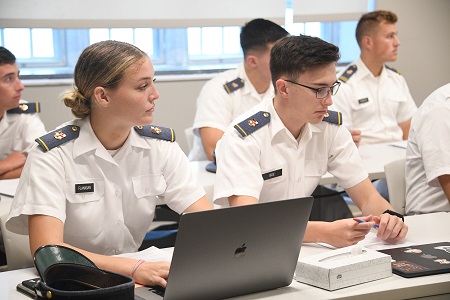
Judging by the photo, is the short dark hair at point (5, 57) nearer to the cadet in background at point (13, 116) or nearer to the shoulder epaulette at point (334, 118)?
the cadet in background at point (13, 116)

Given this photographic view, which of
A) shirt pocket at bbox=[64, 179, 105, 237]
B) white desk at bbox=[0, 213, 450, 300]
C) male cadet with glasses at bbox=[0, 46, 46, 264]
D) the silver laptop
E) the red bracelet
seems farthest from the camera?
male cadet with glasses at bbox=[0, 46, 46, 264]

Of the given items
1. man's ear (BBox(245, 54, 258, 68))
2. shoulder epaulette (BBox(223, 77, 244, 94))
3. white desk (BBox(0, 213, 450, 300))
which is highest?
man's ear (BBox(245, 54, 258, 68))

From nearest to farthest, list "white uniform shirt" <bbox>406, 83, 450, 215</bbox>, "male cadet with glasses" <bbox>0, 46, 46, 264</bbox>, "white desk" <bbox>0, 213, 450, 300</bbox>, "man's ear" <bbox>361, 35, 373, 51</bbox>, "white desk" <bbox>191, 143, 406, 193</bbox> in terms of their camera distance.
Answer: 1. "white desk" <bbox>0, 213, 450, 300</bbox>
2. "white uniform shirt" <bbox>406, 83, 450, 215</bbox>
3. "white desk" <bbox>191, 143, 406, 193</bbox>
4. "male cadet with glasses" <bbox>0, 46, 46, 264</bbox>
5. "man's ear" <bbox>361, 35, 373, 51</bbox>

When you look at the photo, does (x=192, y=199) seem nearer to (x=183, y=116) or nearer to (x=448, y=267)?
(x=448, y=267)

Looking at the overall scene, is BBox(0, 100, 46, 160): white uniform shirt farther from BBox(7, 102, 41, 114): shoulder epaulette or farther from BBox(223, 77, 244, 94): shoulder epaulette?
BBox(223, 77, 244, 94): shoulder epaulette

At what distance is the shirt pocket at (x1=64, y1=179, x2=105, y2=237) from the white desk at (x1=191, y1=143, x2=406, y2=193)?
0.70m

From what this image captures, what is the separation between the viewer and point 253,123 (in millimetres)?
2828

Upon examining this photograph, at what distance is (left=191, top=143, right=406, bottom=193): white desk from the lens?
355 centimetres

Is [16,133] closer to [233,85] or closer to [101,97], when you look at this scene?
[233,85]

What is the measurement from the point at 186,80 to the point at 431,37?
2.27 metres

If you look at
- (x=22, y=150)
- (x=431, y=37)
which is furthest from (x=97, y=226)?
(x=431, y=37)

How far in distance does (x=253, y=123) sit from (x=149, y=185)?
46 centimetres

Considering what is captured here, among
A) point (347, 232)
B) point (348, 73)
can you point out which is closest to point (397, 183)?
point (347, 232)

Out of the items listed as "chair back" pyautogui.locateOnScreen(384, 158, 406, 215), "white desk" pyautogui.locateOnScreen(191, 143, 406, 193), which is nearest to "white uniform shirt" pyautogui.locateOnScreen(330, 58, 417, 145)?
"white desk" pyautogui.locateOnScreen(191, 143, 406, 193)
